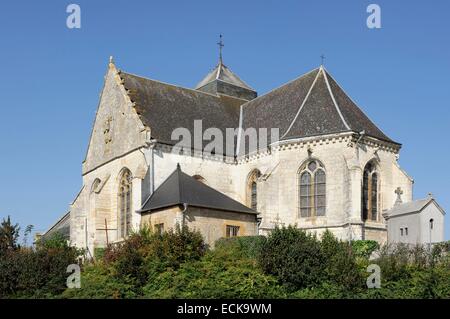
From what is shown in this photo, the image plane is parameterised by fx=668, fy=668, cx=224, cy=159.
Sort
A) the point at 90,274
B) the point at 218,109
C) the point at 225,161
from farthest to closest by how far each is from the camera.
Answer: the point at 218,109 → the point at 225,161 → the point at 90,274

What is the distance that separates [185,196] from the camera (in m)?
31.2

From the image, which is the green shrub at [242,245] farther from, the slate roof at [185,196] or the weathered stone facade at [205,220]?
the slate roof at [185,196]

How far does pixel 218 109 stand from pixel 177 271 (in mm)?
19555

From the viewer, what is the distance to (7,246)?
106ft

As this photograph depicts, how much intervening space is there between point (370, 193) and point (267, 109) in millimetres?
8838

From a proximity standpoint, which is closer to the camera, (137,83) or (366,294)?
(366,294)

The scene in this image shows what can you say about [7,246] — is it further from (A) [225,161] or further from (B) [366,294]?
(B) [366,294]

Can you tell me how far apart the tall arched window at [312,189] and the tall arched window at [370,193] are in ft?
6.51

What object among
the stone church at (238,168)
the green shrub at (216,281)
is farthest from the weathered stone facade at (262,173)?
the green shrub at (216,281)

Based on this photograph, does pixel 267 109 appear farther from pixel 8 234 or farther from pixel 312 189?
pixel 8 234

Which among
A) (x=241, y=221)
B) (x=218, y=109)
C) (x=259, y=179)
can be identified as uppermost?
(x=218, y=109)

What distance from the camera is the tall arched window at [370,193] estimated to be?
110 ft
